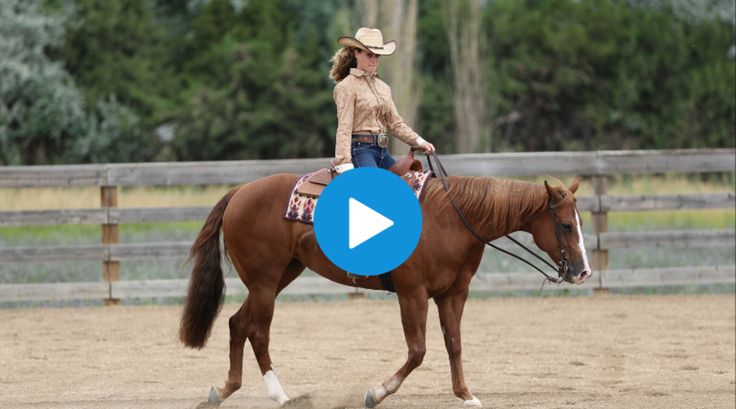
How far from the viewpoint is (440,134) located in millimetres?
25938

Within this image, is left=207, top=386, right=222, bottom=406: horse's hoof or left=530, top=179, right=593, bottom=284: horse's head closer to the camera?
left=530, top=179, right=593, bottom=284: horse's head

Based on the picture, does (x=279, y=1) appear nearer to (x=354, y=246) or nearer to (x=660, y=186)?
(x=660, y=186)

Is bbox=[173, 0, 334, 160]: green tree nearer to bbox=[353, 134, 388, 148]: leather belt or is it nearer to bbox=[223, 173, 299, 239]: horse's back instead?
bbox=[223, 173, 299, 239]: horse's back

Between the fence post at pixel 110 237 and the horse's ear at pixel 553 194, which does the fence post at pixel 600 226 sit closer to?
the fence post at pixel 110 237

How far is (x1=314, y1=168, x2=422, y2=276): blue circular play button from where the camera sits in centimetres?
625

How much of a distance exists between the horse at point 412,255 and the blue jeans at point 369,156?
0.97ft

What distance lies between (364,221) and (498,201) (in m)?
0.76

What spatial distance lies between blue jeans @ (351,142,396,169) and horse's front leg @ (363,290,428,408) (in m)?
0.74

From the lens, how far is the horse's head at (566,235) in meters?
6.30

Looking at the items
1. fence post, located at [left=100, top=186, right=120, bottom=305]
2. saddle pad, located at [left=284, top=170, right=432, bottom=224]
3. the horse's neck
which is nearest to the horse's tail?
saddle pad, located at [left=284, top=170, right=432, bottom=224]

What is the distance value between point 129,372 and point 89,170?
11.9ft

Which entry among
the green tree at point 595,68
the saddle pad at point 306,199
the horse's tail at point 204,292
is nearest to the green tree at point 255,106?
the green tree at point 595,68

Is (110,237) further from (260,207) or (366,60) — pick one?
(366,60)

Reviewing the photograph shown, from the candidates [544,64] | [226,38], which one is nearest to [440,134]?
[544,64]
